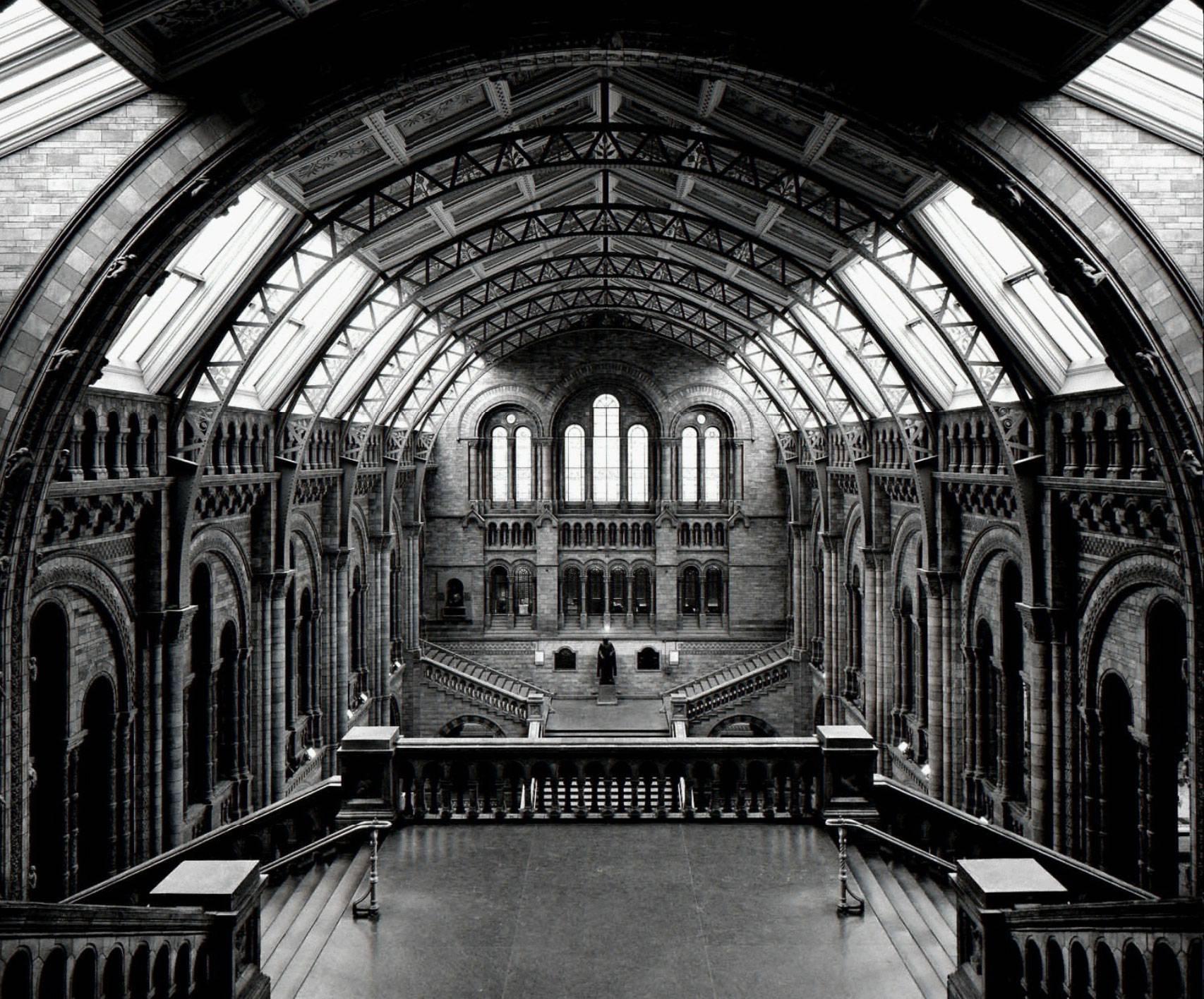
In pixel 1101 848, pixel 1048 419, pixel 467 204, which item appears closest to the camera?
pixel 1101 848

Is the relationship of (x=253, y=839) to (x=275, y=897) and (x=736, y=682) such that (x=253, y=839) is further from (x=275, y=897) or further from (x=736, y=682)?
(x=736, y=682)

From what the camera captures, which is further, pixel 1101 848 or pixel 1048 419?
pixel 1048 419

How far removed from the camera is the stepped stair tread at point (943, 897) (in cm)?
1041

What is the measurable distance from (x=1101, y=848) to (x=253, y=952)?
41.5 feet

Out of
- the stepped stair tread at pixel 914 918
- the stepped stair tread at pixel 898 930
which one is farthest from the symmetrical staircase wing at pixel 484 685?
the stepped stair tread at pixel 898 930

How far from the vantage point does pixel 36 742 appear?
558 inches

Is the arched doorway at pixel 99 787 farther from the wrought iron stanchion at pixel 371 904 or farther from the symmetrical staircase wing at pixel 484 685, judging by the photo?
the symmetrical staircase wing at pixel 484 685

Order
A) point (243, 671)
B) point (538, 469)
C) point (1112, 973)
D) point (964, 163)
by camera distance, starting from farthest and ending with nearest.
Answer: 1. point (538, 469)
2. point (243, 671)
3. point (964, 163)
4. point (1112, 973)

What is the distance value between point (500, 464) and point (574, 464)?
3170mm

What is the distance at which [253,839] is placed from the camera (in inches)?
483

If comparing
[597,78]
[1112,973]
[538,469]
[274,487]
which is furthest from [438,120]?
[538,469]

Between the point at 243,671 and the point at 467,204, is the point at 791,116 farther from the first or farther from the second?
the point at 243,671

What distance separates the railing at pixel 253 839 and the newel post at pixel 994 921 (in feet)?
24.8

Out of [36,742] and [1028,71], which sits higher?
[1028,71]
